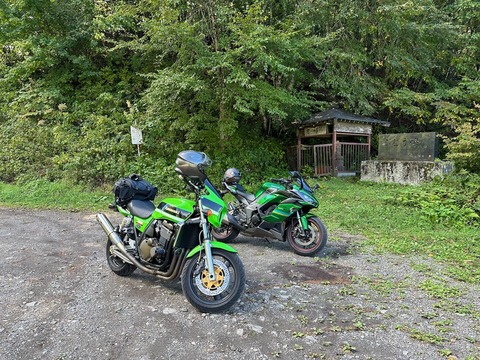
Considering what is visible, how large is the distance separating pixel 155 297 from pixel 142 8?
28.5 ft

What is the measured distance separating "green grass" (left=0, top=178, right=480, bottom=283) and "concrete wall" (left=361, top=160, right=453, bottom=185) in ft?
1.12

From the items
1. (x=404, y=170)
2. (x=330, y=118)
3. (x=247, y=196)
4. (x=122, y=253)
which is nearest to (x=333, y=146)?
(x=330, y=118)

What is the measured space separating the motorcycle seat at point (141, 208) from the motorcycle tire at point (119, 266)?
0.51 metres

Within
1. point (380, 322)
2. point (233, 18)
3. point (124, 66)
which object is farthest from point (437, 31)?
point (380, 322)

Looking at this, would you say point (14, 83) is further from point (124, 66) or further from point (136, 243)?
point (136, 243)

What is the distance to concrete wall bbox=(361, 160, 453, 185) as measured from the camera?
8.38 meters

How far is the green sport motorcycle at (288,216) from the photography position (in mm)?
4145

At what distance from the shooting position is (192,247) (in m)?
2.86

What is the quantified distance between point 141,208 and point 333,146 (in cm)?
833

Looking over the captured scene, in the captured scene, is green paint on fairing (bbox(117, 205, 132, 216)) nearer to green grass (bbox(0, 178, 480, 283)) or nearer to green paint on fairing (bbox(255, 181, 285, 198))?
green paint on fairing (bbox(255, 181, 285, 198))

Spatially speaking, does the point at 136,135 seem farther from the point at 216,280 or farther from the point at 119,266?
the point at 216,280

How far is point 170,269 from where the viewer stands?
2883mm

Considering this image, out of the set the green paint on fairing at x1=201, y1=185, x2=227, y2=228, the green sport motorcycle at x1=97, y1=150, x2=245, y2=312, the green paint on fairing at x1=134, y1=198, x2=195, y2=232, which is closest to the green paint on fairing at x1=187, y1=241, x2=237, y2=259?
the green sport motorcycle at x1=97, y1=150, x2=245, y2=312

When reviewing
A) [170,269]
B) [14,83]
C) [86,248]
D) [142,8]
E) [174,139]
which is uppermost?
[142,8]
